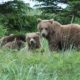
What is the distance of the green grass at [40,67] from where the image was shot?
639cm

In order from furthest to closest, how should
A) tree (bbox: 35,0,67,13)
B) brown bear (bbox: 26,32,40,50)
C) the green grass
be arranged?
tree (bbox: 35,0,67,13) → brown bear (bbox: 26,32,40,50) → the green grass

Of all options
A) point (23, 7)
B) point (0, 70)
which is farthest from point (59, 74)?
point (23, 7)

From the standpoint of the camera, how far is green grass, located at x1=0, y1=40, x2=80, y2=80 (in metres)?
A: 6.39

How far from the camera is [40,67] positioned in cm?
687

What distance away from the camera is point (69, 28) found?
36.9ft

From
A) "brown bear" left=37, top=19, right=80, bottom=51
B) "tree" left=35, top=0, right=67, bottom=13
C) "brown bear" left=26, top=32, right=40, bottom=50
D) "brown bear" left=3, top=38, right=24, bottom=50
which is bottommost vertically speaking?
"tree" left=35, top=0, right=67, bottom=13

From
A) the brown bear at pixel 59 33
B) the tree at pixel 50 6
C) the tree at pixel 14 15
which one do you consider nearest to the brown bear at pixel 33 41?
the brown bear at pixel 59 33

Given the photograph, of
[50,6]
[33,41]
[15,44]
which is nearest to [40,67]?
[33,41]

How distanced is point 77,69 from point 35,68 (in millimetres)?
613

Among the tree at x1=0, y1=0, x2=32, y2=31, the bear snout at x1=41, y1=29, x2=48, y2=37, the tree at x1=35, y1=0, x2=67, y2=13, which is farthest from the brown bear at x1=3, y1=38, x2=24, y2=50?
the tree at x1=35, y1=0, x2=67, y2=13

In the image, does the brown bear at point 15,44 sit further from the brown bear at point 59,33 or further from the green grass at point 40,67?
the green grass at point 40,67

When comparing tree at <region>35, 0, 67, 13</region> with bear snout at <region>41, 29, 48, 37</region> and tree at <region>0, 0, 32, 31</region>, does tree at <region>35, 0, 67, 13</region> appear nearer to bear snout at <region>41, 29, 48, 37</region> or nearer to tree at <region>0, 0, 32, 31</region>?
tree at <region>0, 0, 32, 31</region>

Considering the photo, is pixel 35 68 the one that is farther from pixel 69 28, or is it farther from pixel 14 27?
pixel 14 27

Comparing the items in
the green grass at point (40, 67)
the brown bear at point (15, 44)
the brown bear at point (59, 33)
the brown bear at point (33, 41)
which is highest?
the green grass at point (40, 67)
